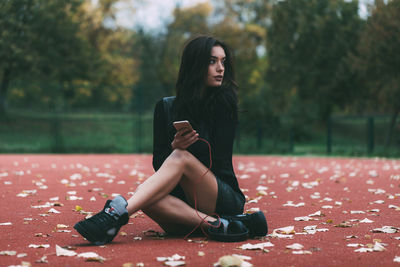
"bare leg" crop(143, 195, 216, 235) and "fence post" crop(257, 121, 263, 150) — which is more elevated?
"bare leg" crop(143, 195, 216, 235)

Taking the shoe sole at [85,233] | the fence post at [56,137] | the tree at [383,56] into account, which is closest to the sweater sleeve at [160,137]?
the shoe sole at [85,233]

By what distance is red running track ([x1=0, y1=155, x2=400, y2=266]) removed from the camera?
3.23 meters

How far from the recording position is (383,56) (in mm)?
16453

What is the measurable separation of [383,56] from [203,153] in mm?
14318

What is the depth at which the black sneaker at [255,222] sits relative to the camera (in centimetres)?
380

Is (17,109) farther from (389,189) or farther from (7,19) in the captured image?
(389,189)

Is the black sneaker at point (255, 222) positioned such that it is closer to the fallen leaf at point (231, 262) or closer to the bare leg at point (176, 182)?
the bare leg at point (176, 182)

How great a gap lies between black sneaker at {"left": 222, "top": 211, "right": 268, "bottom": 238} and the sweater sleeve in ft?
2.37

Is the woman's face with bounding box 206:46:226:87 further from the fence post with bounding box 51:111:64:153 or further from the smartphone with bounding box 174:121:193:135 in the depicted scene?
the fence post with bounding box 51:111:64:153

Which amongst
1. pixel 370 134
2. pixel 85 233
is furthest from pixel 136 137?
pixel 85 233

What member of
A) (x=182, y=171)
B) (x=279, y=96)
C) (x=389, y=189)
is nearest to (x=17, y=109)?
(x=279, y=96)

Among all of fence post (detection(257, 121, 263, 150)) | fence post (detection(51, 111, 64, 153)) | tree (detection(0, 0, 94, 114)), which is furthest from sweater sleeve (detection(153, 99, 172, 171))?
tree (detection(0, 0, 94, 114))

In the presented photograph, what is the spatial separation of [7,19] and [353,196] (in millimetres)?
19163

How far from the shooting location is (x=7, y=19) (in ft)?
70.7
